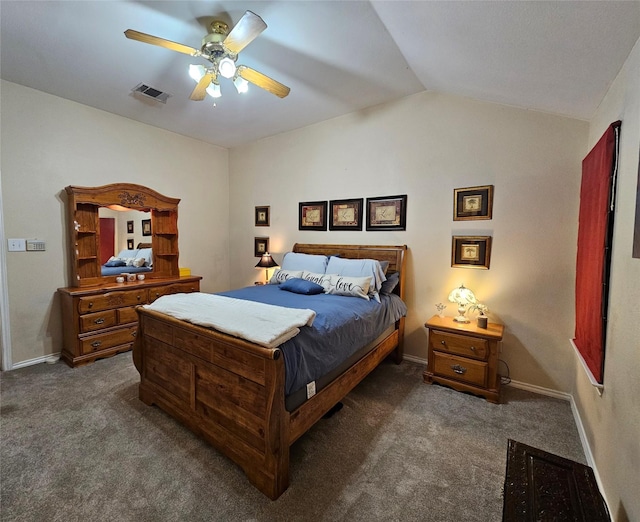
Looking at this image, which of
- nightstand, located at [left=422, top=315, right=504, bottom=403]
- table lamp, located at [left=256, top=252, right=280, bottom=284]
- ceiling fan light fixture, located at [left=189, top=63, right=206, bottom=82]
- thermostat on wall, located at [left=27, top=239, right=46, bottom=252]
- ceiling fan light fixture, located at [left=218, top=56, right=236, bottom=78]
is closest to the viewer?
ceiling fan light fixture, located at [left=218, top=56, right=236, bottom=78]

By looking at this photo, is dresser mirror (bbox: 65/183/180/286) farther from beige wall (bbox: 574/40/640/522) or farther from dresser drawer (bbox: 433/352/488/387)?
beige wall (bbox: 574/40/640/522)

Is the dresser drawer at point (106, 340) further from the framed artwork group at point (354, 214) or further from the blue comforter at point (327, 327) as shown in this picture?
the framed artwork group at point (354, 214)

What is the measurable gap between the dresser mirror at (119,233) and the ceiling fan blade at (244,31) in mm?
2350

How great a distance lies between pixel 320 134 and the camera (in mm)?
3691

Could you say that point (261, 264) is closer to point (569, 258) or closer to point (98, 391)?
point (98, 391)

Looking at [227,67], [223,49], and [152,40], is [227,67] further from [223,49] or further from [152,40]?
[152,40]

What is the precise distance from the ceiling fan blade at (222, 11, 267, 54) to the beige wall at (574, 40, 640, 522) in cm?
187

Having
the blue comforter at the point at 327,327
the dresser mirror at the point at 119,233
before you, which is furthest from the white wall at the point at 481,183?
the dresser mirror at the point at 119,233

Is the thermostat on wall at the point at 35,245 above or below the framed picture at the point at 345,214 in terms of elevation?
below

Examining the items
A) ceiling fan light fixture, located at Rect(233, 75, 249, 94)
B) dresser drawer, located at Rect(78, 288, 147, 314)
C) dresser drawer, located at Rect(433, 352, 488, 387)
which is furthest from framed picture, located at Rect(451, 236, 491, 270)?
dresser drawer, located at Rect(78, 288, 147, 314)

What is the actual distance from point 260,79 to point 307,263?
1.88 metres

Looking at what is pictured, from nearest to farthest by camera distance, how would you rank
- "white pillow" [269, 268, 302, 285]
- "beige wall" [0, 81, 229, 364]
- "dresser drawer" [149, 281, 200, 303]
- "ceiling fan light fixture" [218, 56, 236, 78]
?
"ceiling fan light fixture" [218, 56, 236, 78]
"beige wall" [0, 81, 229, 364]
"white pillow" [269, 268, 302, 285]
"dresser drawer" [149, 281, 200, 303]

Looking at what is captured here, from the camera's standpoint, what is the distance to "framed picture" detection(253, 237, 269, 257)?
172 inches

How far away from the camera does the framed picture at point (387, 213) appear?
311cm
